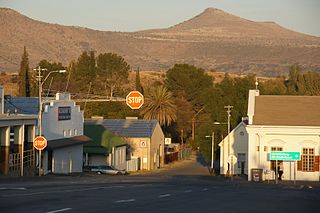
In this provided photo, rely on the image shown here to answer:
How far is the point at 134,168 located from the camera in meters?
90.9

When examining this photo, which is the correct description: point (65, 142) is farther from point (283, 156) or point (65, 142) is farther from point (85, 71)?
point (85, 71)

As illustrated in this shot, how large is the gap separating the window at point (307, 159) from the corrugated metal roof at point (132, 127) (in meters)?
35.0

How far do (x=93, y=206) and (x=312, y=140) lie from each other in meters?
40.2

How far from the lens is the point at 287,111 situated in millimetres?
63625

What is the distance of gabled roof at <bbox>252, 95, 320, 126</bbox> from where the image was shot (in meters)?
61.1

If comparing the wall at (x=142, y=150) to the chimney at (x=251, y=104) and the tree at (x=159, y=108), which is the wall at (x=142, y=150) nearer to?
the tree at (x=159, y=108)

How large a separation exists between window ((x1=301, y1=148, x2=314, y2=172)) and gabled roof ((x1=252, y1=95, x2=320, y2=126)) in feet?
7.20

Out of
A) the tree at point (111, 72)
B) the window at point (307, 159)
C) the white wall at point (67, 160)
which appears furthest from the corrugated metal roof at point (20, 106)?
the tree at point (111, 72)

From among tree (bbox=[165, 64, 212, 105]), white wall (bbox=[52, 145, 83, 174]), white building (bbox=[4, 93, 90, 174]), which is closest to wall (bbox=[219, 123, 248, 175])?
white building (bbox=[4, 93, 90, 174])

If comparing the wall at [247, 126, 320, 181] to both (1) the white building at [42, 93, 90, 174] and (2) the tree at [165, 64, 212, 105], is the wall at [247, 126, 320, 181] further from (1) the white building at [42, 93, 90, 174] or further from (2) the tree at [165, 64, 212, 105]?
(2) the tree at [165, 64, 212, 105]

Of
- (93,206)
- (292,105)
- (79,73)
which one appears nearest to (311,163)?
(292,105)

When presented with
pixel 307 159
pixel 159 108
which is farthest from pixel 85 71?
pixel 307 159

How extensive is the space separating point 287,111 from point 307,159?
18.2ft

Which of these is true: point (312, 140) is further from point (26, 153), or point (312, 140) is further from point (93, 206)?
point (93, 206)
